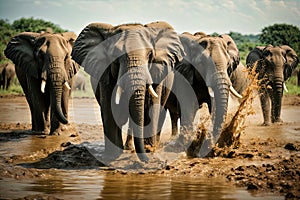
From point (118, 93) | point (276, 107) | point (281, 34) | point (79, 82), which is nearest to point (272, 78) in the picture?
point (276, 107)

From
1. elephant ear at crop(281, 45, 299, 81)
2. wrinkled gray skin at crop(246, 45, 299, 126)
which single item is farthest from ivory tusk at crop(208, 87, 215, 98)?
elephant ear at crop(281, 45, 299, 81)

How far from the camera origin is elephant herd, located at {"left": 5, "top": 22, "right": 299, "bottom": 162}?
28.8 feet

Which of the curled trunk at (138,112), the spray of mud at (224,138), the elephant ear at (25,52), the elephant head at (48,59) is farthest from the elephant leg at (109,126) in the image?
the elephant ear at (25,52)

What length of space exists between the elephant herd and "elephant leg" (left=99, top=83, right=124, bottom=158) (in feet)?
0.05

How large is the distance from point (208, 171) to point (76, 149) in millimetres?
2876

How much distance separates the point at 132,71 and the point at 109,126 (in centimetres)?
127

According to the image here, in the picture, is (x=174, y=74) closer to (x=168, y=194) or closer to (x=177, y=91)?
Answer: (x=177, y=91)

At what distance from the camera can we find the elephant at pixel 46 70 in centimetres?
1220

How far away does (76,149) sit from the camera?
1070 centimetres

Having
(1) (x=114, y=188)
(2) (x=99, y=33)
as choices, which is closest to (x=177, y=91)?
(2) (x=99, y=33)

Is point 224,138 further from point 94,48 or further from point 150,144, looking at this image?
point 94,48

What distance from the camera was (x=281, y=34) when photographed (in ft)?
146

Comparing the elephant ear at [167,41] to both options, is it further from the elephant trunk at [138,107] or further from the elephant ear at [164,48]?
the elephant trunk at [138,107]

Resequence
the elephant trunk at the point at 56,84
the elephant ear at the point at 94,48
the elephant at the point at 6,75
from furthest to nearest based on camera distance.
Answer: the elephant at the point at 6,75, the elephant trunk at the point at 56,84, the elephant ear at the point at 94,48
